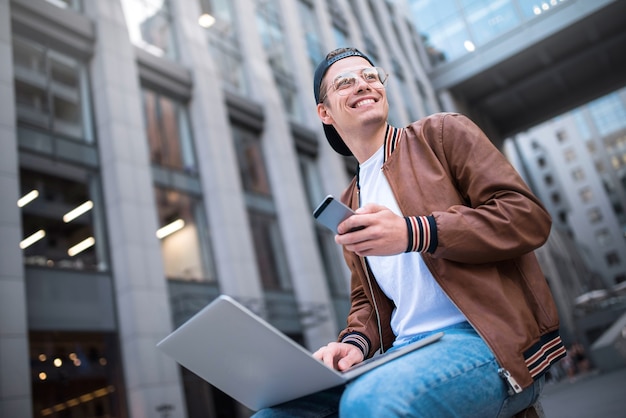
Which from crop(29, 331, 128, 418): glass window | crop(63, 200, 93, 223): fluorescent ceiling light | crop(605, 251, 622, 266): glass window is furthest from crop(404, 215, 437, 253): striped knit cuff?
crop(605, 251, 622, 266): glass window

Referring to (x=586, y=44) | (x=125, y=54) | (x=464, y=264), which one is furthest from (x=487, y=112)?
(x=464, y=264)

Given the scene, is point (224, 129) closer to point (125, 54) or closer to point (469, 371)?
point (125, 54)

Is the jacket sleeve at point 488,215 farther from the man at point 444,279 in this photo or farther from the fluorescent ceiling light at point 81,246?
the fluorescent ceiling light at point 81,246

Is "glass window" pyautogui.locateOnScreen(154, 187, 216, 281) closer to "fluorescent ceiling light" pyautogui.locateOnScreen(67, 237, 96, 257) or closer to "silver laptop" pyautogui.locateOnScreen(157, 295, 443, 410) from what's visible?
"fluorescent ceiling light" pyautogui.locateOnScreen(67, 237, 96, 257)

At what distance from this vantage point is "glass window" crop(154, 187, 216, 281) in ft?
49.4

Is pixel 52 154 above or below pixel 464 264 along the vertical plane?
above

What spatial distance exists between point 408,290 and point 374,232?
1.53 feet

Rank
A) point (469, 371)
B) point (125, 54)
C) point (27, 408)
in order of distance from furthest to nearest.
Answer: point (125, 54), point (27, 408), point (469, 371)

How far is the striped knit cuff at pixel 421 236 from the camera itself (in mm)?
1567

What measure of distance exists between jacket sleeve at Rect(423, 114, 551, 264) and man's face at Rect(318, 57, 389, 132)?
0.46 m

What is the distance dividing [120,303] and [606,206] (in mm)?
85718

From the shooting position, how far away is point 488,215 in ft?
5.23

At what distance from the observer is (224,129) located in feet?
59.0

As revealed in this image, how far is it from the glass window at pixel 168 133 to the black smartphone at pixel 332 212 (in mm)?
15200
